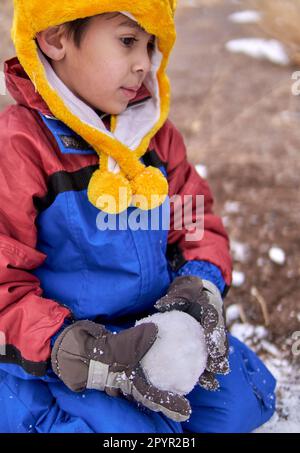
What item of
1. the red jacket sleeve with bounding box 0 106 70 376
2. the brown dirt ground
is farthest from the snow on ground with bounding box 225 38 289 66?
the red jacket sleeve with bounding box 0 106 70 376

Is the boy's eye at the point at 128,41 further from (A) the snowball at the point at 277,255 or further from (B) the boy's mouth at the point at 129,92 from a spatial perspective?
(A) the snowball at the point at 277,255

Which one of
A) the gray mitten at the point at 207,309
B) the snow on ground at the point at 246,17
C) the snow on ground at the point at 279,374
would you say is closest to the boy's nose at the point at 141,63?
the gray mitten at the point at 207,309

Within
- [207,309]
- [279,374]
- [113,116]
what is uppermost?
[113,116]

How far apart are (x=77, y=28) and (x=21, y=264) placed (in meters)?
0.56

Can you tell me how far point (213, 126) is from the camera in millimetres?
3119

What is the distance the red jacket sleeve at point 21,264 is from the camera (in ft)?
4.42

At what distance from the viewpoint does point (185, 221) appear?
171 cm

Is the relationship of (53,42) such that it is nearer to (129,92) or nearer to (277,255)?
(129,92)

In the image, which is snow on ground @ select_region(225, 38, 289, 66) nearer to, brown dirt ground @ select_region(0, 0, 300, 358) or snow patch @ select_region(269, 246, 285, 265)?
brown dirt ground @ select_region(0, 0, 300, 358)

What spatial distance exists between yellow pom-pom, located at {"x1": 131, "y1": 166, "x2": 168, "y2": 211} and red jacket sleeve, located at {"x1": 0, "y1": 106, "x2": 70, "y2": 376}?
0.24 m

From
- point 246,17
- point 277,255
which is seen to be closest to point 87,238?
point 277,255

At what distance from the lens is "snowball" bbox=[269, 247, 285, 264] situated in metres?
2.23

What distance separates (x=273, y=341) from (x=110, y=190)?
2.79 ft
